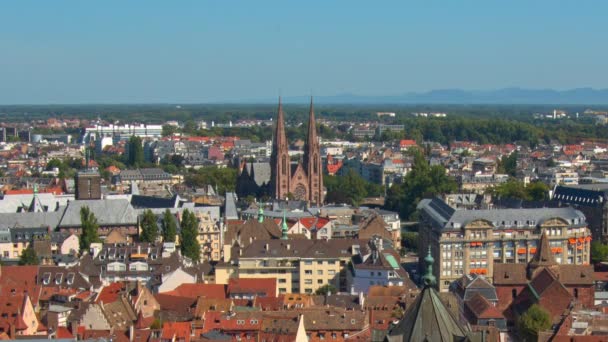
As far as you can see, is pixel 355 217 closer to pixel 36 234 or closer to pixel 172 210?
pixel 172 210

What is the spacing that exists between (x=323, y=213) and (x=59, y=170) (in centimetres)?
7284

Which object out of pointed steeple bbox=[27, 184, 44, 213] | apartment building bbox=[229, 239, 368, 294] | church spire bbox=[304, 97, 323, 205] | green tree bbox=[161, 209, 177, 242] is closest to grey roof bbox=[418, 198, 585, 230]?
apartment building bbox=[229, 239, 368, 294]

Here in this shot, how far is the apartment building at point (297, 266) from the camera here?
67438 millimetres

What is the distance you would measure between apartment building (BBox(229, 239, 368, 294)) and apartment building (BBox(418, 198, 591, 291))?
7.43m

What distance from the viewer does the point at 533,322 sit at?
49.7 metres

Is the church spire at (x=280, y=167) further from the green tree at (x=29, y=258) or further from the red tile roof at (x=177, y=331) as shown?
the red tile roof at (x=177, y=331)

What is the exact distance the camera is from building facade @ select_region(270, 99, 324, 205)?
11788 cm

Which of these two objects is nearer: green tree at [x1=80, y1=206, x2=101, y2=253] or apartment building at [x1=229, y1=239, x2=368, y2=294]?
apartment building at [x1=229, y1=239, x2=368, y2=294]

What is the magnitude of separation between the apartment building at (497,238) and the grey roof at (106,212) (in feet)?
81.1

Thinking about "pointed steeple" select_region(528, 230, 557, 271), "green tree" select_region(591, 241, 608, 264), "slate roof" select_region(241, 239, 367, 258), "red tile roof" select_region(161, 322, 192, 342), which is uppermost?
"pointed steeple" select_region(528, 230, 557, 271)

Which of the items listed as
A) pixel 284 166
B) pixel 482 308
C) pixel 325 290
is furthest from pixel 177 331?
pixel 284 166

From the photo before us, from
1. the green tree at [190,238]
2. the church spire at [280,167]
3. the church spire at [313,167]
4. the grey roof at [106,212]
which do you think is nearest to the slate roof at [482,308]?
the green tree at [190,238]

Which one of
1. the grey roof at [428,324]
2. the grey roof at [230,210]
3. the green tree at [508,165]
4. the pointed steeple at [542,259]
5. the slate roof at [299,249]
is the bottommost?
the green tree at [508,165]

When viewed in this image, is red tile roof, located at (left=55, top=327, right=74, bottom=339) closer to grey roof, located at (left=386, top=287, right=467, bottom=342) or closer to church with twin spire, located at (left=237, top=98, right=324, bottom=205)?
grey roof, located at (left=386, top=287, right=467, bottom=342)
